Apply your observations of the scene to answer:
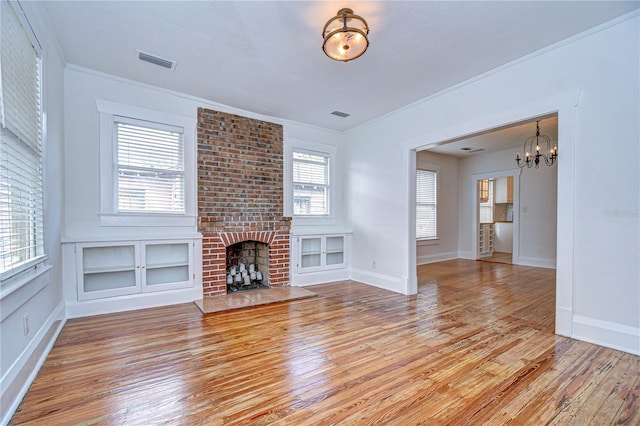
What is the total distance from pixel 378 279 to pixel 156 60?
426 centimetres

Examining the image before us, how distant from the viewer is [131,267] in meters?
3.75

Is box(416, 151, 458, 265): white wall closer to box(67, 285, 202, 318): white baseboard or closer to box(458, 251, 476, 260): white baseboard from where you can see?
box(458, 251, 476, 260): white baseboard

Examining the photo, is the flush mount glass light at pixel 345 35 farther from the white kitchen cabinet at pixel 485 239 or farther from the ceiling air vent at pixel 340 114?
the white kitchen cabinet at pixel 485 239

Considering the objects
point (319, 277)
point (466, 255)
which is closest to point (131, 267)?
point (319, 277)

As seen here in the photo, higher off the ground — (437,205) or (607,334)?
(437,205)

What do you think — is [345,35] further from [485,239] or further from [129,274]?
[485,239]

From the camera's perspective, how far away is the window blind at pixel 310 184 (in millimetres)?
5344

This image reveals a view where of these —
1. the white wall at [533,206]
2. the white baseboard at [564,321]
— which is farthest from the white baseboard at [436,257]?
the white baseboard at [564,321]

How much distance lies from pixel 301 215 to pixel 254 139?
1.51 meters

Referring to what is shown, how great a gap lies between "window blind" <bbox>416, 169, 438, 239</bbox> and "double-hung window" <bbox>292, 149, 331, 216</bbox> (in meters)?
2.89

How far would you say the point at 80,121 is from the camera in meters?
3.54

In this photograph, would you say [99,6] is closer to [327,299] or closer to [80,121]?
[80,121]

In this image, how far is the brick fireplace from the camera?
430cm

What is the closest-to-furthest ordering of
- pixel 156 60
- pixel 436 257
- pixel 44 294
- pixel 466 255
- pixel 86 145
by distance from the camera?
pixel 44 294
pixel 156 60
pixel 86 145
pixel 436 257
pixel 466 255
